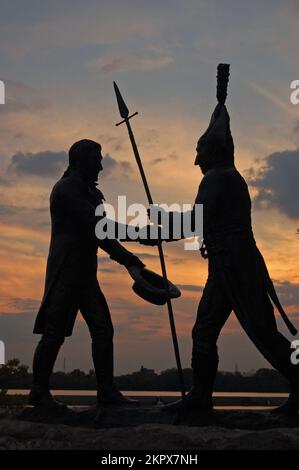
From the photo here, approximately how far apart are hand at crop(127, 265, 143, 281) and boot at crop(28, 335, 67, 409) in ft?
3.62

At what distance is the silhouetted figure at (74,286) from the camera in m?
9.39

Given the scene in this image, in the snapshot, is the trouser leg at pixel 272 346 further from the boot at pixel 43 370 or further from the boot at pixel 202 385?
the boot at pixel 43 370

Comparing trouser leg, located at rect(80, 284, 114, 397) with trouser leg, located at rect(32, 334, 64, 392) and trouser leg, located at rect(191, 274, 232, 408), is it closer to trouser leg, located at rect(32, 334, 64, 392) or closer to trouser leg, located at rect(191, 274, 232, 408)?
trouser leg, located at rect(32, 334, 64, 392)

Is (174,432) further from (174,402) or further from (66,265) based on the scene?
(66,265)

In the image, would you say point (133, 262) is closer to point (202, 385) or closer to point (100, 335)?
point (100, 335)

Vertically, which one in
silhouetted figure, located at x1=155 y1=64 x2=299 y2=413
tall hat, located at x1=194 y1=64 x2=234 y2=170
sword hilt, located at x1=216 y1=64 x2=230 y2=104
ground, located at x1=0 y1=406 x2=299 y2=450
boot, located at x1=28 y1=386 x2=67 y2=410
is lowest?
ground, located at x1=0 y1=406 x2=299 y2=450

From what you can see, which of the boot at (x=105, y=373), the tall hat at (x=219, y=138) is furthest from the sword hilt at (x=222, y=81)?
the boot at (x=105, y=373)

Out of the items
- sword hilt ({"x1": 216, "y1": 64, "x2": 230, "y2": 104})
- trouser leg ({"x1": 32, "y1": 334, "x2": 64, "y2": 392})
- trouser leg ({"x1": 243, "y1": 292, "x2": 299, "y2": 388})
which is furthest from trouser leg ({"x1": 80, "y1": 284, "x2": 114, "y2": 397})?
sword hilt ({"x1": 216, "y1": 64, "x2": 230, "y2": 104})

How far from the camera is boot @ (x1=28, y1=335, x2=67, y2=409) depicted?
9.31 meters

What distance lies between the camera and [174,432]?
7.93 metres
